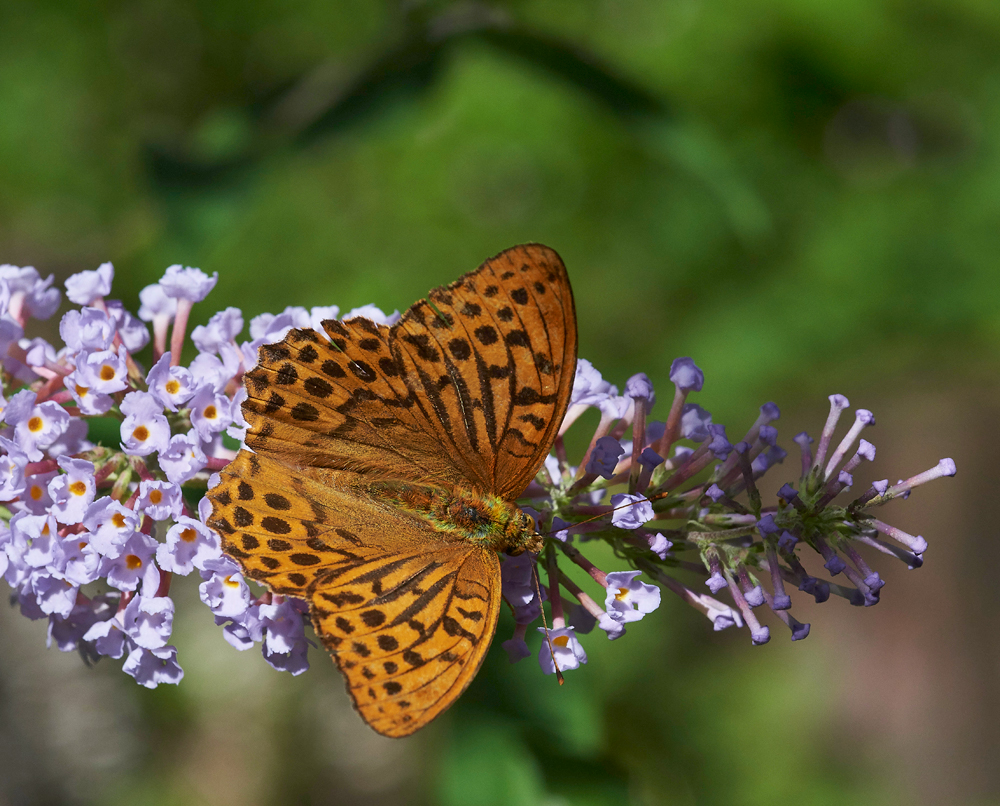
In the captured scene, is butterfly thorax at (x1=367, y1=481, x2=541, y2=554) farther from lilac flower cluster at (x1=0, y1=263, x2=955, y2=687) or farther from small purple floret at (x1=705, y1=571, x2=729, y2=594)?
small purple floret at (x1=705, y1=571, x2=729, y2=594)

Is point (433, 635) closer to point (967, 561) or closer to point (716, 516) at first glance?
point (716, 516)

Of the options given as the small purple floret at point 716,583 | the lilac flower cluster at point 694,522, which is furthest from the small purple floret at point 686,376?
the small purple floret at point 716,583

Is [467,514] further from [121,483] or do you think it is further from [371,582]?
[121,483]

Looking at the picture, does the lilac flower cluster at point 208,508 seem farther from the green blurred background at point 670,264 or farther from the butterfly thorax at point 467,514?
the green blurred background at point 670,264

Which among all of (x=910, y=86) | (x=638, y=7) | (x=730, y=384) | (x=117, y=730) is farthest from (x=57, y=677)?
(x=910, y=86)

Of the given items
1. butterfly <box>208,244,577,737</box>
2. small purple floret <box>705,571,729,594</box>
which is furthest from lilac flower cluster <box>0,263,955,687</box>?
butterfly <box>208,244,577,737</box>

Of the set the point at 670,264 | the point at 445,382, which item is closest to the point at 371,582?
the point at 445,382
